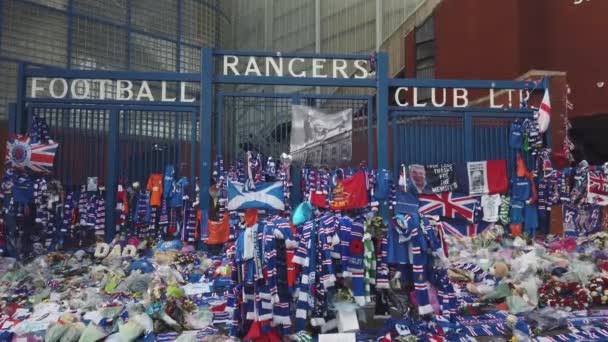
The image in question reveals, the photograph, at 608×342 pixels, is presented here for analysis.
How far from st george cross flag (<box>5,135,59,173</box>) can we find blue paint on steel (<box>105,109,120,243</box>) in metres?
1.05

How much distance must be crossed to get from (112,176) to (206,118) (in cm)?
224

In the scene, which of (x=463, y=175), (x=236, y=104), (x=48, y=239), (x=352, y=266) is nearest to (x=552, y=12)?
(x=463, y=175)

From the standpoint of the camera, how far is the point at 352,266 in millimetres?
5977

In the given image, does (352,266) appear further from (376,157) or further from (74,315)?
(376,157)

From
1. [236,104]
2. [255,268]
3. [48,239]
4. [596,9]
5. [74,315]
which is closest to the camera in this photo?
[255,268]

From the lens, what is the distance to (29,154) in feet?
33.3

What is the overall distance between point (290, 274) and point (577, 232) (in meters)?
7.73

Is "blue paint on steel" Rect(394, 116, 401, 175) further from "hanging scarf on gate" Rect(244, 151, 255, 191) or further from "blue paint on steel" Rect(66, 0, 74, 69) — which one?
"blue paint on steel" Rect(66, 0, 74, 69)

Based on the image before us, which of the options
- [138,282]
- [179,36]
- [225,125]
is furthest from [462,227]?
[179,36]

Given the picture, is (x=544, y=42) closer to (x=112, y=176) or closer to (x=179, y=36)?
(x=179, y=36)

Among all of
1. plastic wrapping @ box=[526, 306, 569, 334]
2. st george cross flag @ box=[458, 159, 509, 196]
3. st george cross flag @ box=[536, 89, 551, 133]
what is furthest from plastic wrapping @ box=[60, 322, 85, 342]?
st george cross flag @ box=[536, 89, 551, 133]

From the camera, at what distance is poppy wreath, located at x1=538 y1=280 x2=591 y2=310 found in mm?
6930

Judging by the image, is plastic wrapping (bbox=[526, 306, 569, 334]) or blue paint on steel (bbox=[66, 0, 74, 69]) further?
blue paint on steel (bbox=[66, 0, 74, 69])

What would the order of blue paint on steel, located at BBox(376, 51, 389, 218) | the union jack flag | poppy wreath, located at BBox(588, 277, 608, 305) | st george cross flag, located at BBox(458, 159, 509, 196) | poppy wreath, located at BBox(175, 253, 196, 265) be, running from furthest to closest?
1. the union jack flag
2. st george cross flag, located at BBox(458, 159, 509, 196)
3. blue paint on steel, located at BBox(376, 51, 389, 218)
4. poppy wreath, located at BBox(175, 253, 196, 265)
5. poppy wreath, located at BBox(588, 277, 608, 305)
